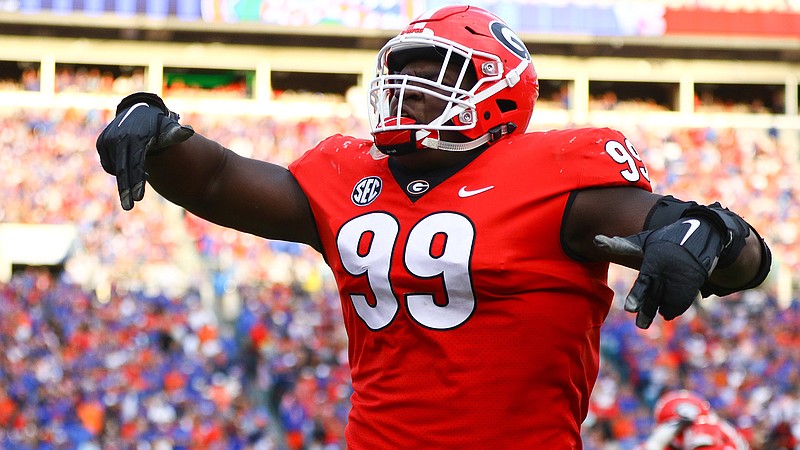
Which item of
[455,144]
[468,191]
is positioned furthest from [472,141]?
[468,191]

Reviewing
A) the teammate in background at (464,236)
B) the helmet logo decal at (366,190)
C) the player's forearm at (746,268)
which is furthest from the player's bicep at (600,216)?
the helmet logo decal at (366,190)

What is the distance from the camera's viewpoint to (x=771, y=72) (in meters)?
20.7

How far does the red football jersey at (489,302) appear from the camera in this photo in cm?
238

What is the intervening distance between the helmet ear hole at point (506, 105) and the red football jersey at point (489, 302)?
16cm

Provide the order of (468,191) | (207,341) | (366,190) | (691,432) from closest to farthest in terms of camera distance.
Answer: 1. (468,191)
2. (366,190)
3. (691,432)
4. (207,341)

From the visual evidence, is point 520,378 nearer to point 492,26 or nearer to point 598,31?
point 492,26

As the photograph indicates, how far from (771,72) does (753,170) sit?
4707 mm

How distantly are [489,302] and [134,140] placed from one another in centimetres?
79

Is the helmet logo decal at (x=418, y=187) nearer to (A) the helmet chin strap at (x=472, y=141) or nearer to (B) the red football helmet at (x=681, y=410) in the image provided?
(A) the helmet chin strap at (x=472, y=141)

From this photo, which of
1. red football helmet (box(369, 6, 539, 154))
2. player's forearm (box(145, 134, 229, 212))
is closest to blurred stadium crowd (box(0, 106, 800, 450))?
player's forearm (box(145, 134, 229, 212))

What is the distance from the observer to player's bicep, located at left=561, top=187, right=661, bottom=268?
7.54 ft

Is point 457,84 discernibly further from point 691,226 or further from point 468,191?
point 691,226

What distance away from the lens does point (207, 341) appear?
1130 cm

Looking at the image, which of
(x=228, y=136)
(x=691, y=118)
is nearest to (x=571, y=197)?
(x=228, y=136)
